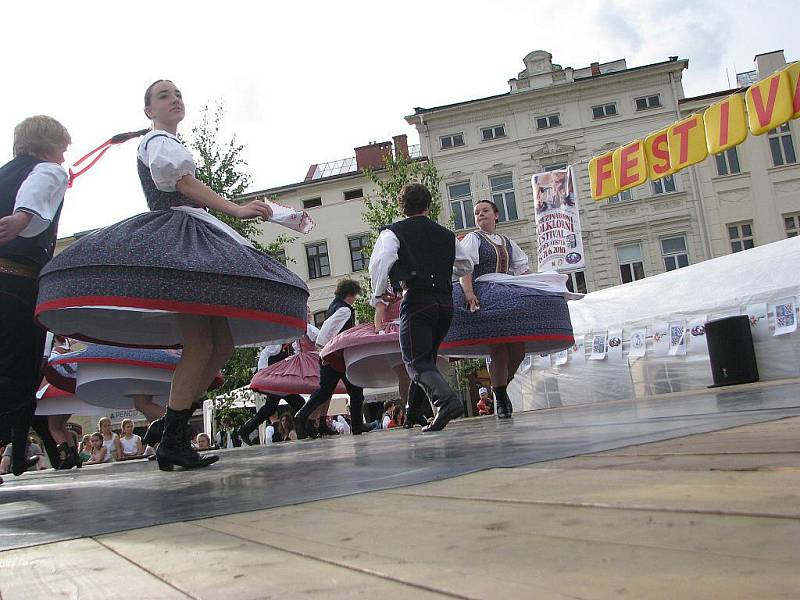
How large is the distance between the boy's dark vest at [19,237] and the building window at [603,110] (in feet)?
101

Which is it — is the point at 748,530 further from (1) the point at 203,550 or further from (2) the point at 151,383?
(2) the point at 151,383

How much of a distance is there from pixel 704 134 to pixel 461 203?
19.6 meters

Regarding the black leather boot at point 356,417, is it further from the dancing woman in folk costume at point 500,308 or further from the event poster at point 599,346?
the event poster at point 599,346

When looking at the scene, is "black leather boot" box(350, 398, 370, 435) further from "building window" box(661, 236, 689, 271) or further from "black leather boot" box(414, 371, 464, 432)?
"building window" box(661, 236, 689, 271)

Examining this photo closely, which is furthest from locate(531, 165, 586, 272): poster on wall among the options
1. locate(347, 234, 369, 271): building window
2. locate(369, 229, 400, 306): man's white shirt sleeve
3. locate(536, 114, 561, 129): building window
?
locate(347, 234, 369, 271): building window

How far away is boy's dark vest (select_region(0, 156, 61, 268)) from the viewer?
152 inches

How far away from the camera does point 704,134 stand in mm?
13422

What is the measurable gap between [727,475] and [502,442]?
5.33 feet

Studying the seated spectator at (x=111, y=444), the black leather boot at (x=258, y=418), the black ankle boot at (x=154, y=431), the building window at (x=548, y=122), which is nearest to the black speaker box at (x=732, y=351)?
the black leather boot at (x=258, y=418)

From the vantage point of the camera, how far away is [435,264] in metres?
5.33

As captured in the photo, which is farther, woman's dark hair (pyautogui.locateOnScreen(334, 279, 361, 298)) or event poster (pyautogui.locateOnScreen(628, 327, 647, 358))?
event poster (pyautogui.locateOnScreen(628, 327, 647, 358))

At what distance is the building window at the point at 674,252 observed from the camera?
30.4 meters

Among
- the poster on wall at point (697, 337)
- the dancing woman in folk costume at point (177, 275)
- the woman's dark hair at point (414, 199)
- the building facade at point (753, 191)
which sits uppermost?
the building facade at point (753, 191)

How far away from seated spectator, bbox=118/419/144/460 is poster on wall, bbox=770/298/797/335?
8797 mm
